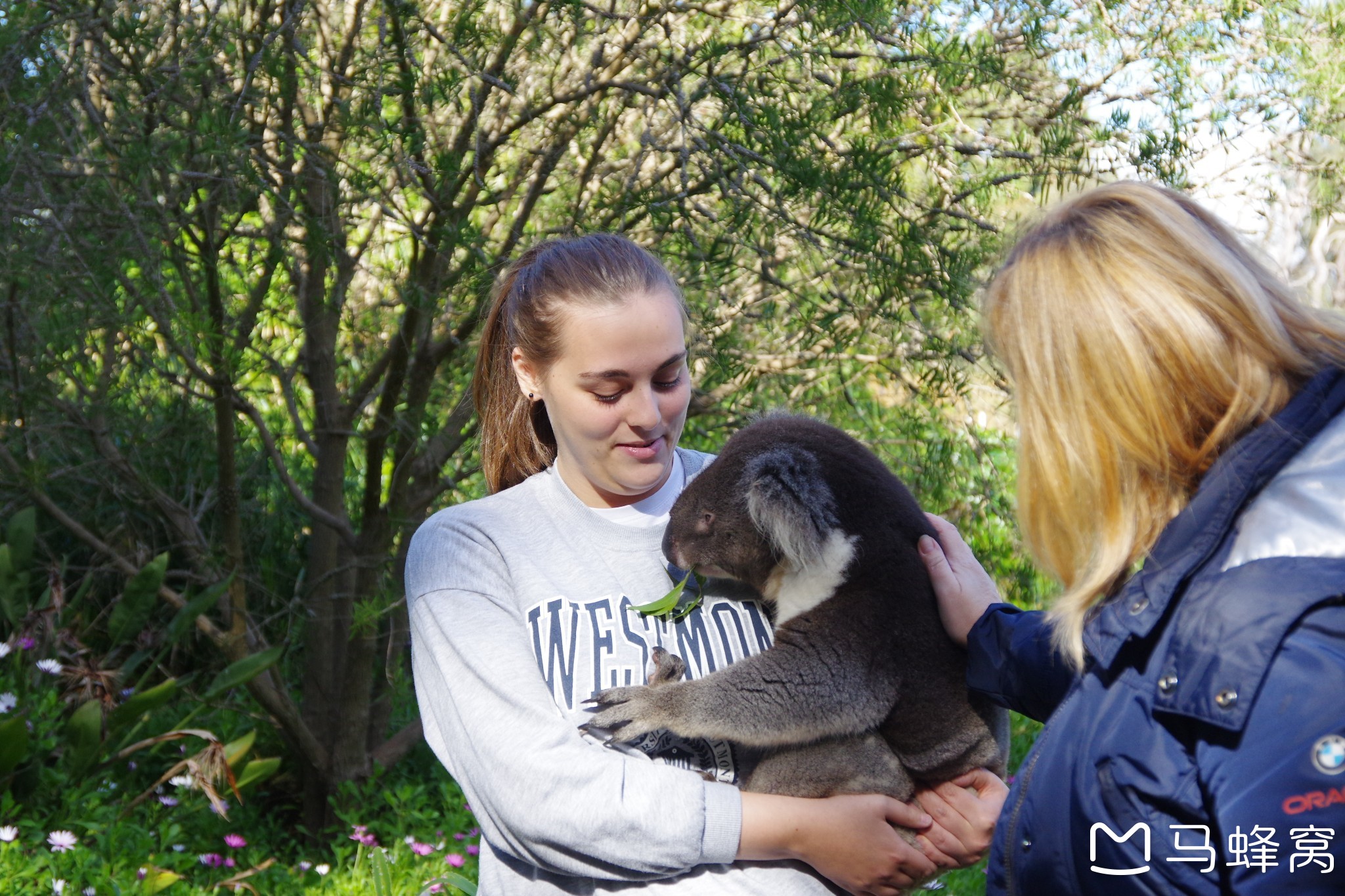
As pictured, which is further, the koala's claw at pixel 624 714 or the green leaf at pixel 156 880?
the green leaf at pixel 156 880

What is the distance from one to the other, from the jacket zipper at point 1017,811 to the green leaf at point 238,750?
3.10m

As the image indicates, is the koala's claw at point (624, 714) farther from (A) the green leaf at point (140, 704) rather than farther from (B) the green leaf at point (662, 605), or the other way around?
(A) the green leaf at point (140, 704)

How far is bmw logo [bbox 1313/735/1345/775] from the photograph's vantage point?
39.3 inches

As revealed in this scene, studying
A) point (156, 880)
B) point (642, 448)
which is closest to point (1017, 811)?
point (642, 448)

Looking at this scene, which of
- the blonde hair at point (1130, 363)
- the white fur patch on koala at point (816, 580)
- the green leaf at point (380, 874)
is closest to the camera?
the blonde hair at point (1130, 363)

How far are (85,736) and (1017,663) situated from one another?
3162mm

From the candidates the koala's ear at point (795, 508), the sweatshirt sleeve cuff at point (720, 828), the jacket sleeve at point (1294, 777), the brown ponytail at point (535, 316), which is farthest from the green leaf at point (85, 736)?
the jacket sleeve at point (1294, 777)

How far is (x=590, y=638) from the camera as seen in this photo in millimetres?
1645

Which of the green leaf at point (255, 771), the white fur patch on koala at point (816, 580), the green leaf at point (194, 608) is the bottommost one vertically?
the green leaf at point (255, 771)

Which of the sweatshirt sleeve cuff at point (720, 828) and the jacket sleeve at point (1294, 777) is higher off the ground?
the jacket sleeve at point (1294, 777)

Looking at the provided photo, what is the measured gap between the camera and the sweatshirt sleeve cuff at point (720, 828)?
4.70 feet

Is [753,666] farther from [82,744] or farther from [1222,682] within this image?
[82,744]

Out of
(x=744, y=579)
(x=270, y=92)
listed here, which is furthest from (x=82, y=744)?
(x=744, y=579)

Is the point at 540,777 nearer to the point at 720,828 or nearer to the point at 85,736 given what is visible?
the point at 720,828
